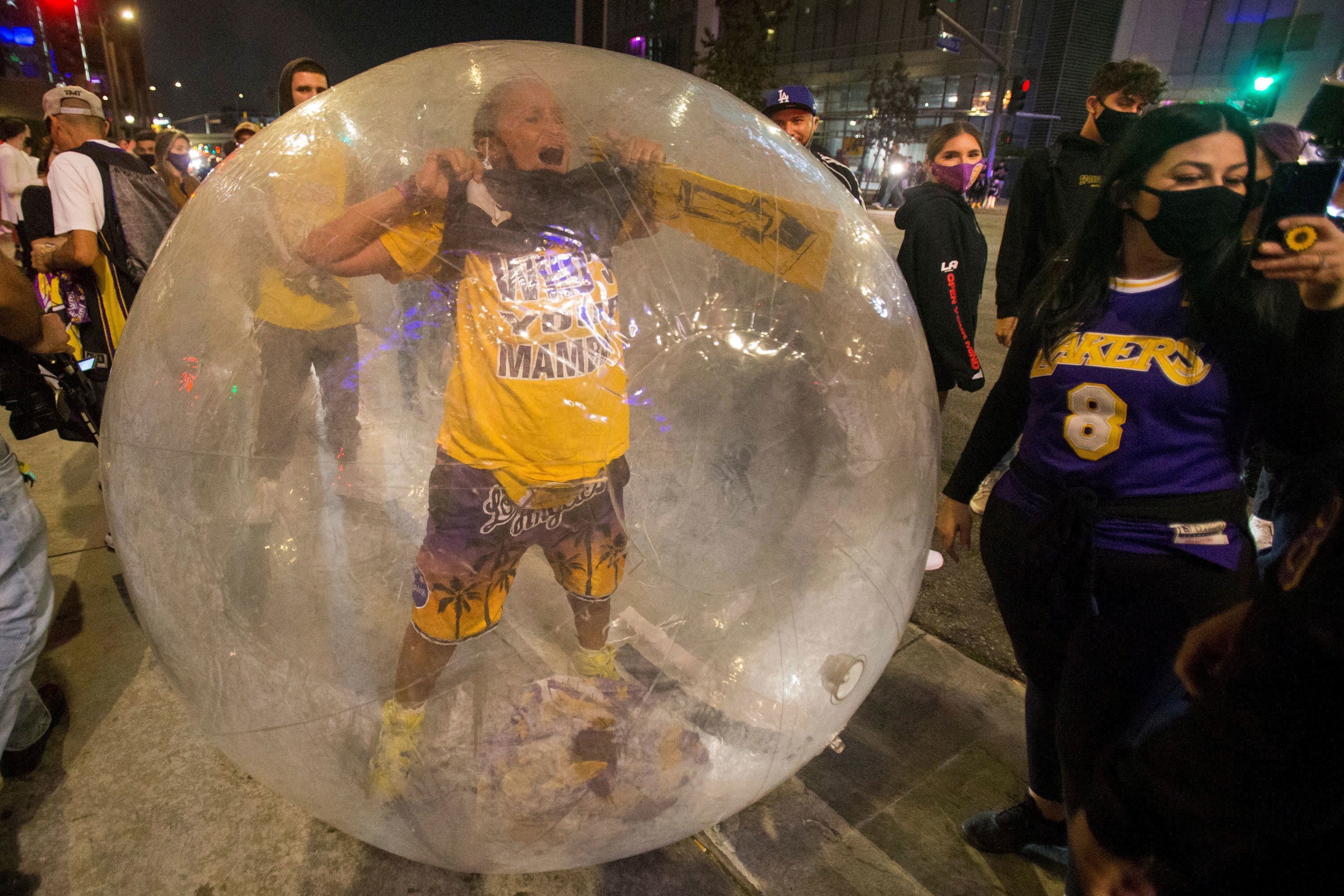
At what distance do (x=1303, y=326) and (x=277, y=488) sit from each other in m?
1.92

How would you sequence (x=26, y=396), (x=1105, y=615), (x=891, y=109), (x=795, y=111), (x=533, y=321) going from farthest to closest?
(x=891, y=109) → (x=795, y=111) → (x=26, y=396) → (x=1105, y=615) → (x=533, y=321)

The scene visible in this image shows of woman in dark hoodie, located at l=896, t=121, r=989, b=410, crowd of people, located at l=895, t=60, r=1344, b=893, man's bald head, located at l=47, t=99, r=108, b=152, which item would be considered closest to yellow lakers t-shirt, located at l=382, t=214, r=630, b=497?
crowd of people, located at l=895, t=60, r=1344, b=893

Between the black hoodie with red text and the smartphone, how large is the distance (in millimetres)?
1779

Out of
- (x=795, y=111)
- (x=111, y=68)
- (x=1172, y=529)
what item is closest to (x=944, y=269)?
(x=795, y=111)

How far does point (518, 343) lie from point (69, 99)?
3.20 metres

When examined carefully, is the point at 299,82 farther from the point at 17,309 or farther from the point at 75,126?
the point at 17,309

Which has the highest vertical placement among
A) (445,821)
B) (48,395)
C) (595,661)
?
(595,661)

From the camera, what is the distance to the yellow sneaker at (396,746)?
1.34 meters

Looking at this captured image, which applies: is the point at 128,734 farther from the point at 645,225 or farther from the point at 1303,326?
the point at 1303,326

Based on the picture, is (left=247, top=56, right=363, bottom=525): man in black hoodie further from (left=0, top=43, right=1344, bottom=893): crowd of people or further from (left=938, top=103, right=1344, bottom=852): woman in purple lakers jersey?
(left=938, top=103, right=1344, bottom=852): woman in purple lakers jersey

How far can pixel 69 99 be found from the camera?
3.05m

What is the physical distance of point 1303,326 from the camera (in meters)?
1.31

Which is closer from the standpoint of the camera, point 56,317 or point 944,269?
point 56,317

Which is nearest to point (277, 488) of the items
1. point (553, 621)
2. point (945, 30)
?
point (553, 621)
